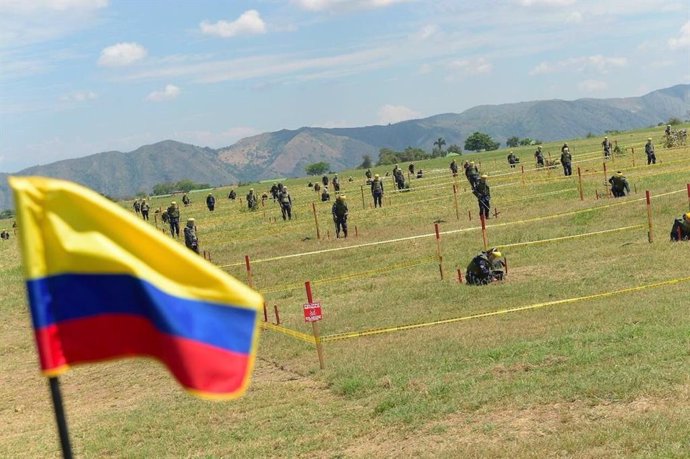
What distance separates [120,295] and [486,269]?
14.4 meters

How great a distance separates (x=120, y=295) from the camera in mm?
4094

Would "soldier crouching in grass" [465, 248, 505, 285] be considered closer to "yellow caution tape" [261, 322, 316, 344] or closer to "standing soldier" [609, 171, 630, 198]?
"yellow caution tape" [261, 322, 316, 344]

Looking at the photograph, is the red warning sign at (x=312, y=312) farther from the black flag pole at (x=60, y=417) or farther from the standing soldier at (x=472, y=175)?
the standing soldier at (x=472, y=175)

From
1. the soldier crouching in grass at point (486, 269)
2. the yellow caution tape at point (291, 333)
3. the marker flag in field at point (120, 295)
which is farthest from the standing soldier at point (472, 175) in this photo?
the marker flag in field at point (120, 295)

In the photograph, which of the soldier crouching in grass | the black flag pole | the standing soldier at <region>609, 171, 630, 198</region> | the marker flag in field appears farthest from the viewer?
the standing soldier at <region>609, 171, 630, 198</region>

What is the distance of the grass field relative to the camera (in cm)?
880

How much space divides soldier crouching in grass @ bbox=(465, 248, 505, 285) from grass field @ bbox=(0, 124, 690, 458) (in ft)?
1.33

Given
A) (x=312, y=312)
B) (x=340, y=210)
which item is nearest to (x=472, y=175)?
(x=340, y=210)

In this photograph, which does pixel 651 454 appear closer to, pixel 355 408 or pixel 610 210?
pixel 355 408

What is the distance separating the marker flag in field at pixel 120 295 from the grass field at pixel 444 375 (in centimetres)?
471

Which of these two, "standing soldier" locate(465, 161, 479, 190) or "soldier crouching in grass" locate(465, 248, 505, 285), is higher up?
"standing soldier" locate(465, 161, 479, 190)

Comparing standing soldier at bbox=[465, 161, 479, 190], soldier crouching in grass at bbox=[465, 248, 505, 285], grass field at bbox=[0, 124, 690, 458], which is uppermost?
standing soldier at bbox=[465, 161, 479, 190]

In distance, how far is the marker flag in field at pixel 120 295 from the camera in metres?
3.97

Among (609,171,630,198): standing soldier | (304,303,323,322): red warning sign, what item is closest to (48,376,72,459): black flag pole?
(304,303,323,322): red warning sign
